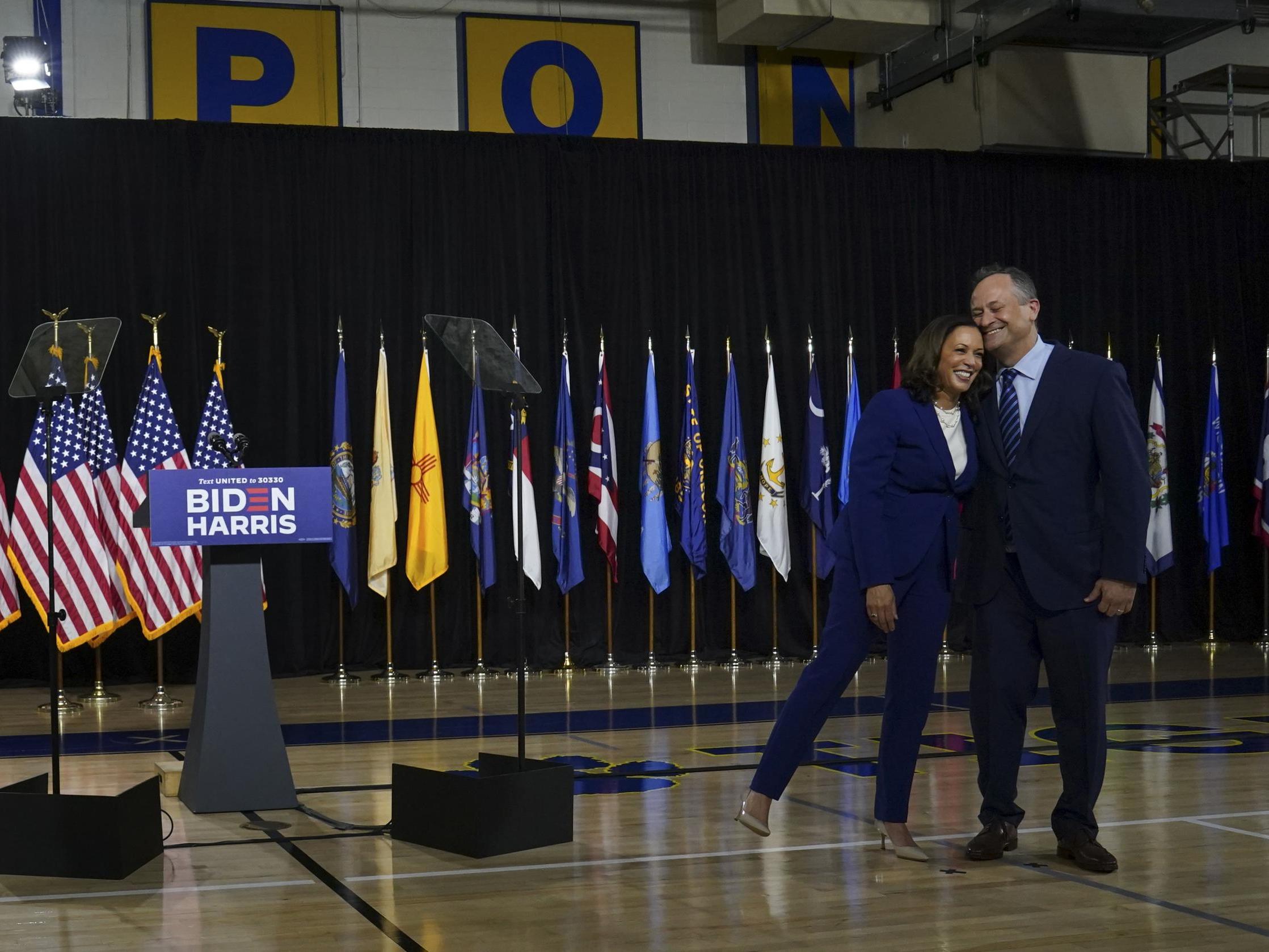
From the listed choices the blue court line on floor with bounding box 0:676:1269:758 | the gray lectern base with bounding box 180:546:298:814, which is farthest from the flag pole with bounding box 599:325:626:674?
the gray lectern base with bounding box 180:546:298:814

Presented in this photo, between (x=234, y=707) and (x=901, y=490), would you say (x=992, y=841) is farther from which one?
(x=234, y=707)

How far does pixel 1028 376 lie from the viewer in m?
3.70

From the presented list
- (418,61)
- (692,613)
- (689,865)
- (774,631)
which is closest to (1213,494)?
(774,631)

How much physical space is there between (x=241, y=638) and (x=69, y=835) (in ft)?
3.48

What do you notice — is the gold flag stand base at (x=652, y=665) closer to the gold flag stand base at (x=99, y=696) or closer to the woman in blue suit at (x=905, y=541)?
the gold flag stand base at (x=99, y=696)

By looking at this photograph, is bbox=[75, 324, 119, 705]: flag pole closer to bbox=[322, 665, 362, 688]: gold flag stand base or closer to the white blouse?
bbox=[322, 665, 362, 688]: gold flag stand base

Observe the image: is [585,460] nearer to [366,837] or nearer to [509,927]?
[366,837]

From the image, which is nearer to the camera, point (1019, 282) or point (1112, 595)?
point (1112, 595)

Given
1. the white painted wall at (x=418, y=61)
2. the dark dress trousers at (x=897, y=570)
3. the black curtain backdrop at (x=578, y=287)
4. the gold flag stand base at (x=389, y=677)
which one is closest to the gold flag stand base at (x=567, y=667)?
the black curtain backdrop at (x=578, y=287)

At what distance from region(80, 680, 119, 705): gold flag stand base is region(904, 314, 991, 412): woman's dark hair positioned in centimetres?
584

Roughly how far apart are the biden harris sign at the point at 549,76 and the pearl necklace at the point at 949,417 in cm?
667

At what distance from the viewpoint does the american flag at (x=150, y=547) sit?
8117 mm

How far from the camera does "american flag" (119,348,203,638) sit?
8117mm

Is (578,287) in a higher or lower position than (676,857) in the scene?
higher
